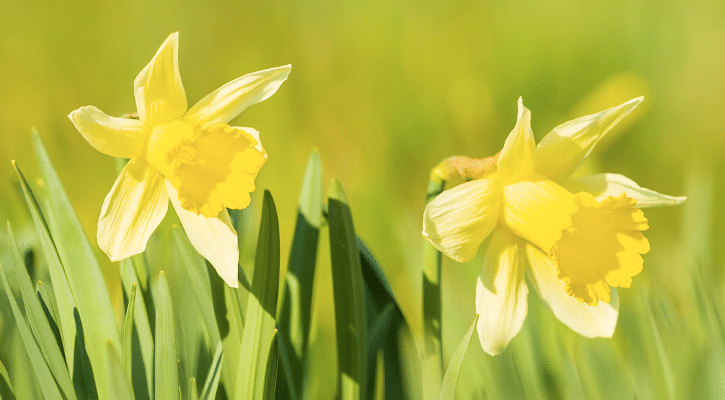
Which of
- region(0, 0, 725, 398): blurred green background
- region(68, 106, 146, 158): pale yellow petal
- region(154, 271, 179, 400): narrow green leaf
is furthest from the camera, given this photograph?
region(0, 0, 725, 398): blurred green background

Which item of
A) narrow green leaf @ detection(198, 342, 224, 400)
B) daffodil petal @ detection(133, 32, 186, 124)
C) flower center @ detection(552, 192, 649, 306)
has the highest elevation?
daffodil petal @ detection(133, 32, 186, 124)

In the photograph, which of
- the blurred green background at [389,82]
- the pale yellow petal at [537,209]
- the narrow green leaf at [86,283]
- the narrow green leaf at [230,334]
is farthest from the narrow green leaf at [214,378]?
the blurred green background at [389,82]

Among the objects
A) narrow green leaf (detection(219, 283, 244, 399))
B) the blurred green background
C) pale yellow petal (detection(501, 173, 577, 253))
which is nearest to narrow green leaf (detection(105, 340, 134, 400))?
narrow green leaf (detection(219, 283, 244, 399))

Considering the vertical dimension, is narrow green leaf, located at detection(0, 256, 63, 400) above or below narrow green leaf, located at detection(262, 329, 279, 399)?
above

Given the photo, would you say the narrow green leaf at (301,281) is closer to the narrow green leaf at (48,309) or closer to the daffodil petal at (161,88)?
the daffodil petal at (161,88)

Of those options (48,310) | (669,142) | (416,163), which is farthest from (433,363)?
(669,142)

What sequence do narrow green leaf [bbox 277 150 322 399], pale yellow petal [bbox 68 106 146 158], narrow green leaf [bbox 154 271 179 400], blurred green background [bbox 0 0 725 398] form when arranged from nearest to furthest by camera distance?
pale yellow petal [bbox 68 106 146 158], narrow green leaf [bbox 154 271 179 400], narrow green leaf [bbox 277 150 322 399], blurred green background [bbox 0 0 725 398]

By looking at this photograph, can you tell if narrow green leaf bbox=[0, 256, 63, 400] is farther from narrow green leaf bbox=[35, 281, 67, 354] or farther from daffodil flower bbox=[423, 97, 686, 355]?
daffodil flower bbox=[423, 97, 686, 355]

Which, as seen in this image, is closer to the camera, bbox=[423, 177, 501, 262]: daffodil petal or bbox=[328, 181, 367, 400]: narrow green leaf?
bbox=[423, 177, 501, 262]: daffodil petal

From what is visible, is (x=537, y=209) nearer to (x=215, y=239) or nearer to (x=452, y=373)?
(x=452, y=373)

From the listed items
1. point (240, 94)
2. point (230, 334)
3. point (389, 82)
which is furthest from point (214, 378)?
point (389, 82)

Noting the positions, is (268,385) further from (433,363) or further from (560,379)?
(560,379)
